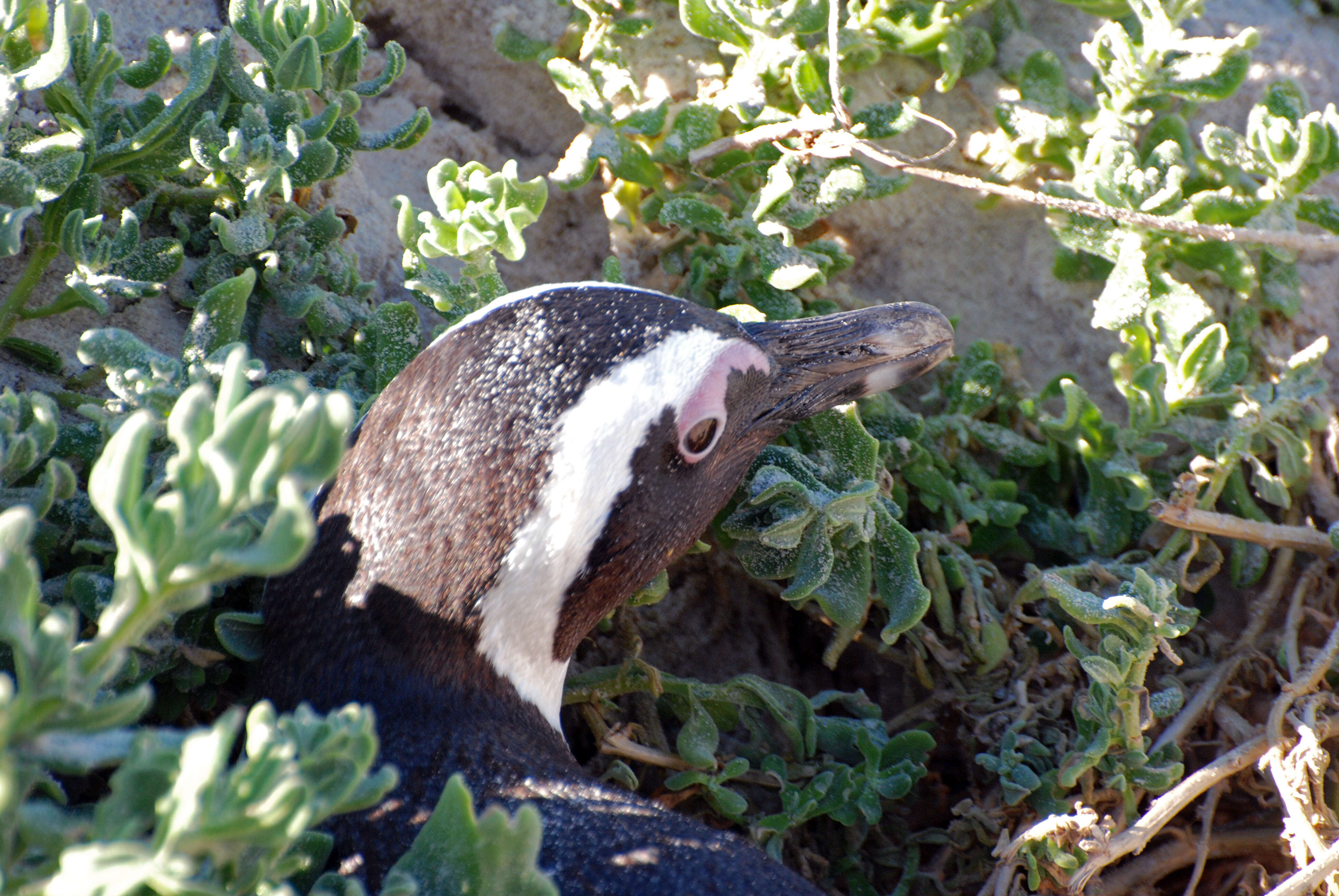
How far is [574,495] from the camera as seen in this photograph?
132cm

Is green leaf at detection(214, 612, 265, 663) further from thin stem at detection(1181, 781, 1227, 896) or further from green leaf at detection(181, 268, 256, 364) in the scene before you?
thin stem at detection(1181, 781, 1227, 896)

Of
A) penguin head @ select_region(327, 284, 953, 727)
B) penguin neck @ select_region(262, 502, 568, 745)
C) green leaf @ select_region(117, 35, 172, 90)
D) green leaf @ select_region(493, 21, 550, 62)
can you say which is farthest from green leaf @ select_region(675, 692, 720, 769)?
green leaf @ select_region(493, 21, 550, 62)

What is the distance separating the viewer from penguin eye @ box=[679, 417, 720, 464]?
4.73 ft

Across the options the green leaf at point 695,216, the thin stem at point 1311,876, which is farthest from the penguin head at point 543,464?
the thin stem at point 1311,876

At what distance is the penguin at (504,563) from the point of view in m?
1.24

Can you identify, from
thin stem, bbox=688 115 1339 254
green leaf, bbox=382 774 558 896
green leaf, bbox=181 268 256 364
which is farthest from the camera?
thin stem, bbox=688 115 1339 254

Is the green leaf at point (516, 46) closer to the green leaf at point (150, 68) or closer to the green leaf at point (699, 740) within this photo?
the green leaf at point (150, 68)

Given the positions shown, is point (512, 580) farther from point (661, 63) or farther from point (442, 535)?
point (661, 63)

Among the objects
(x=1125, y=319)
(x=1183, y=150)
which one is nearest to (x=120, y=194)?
(x=1125, y=319)

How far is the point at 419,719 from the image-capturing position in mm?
1298

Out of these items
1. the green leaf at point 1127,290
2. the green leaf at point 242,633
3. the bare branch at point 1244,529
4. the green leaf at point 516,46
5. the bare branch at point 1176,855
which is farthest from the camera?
the green leaf at point 516,46

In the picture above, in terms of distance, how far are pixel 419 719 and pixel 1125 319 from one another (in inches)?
57.4

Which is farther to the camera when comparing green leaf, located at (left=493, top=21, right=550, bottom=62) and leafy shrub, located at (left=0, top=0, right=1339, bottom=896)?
green leaf, located at (left=493, top=21, right=550, bottom=62)

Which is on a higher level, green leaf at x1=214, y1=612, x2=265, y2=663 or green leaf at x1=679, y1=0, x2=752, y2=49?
green leaf at x1=679, y1=0, x2=752, y2=49
